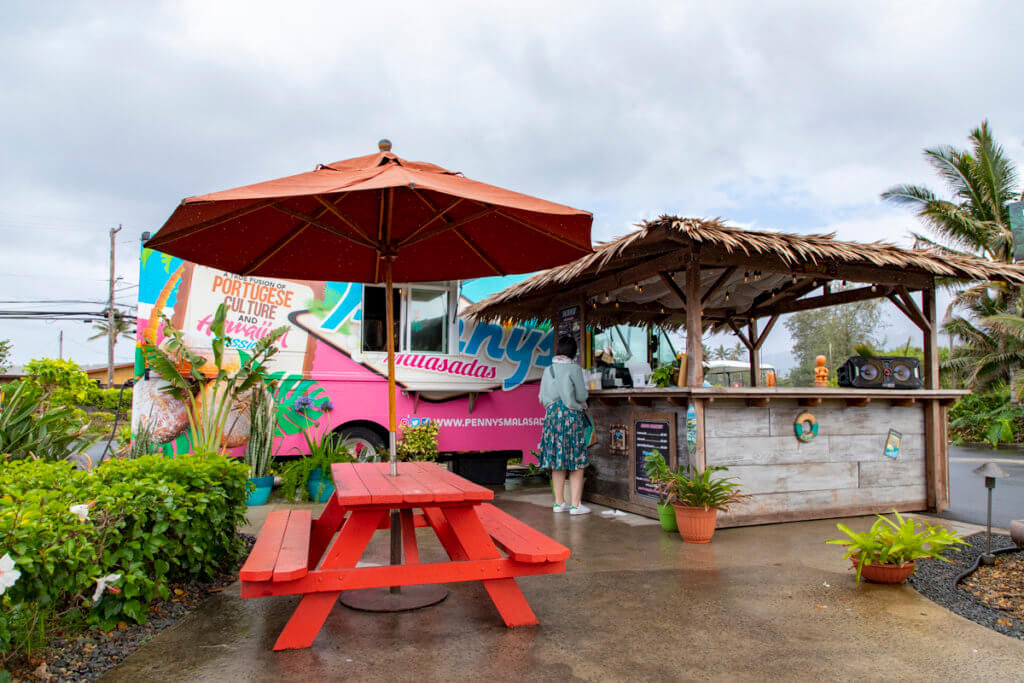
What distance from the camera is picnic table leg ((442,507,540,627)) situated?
3371mm

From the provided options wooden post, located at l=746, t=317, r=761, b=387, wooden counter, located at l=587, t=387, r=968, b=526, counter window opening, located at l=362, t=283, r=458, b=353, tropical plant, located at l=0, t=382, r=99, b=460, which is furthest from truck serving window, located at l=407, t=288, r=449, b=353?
wooden post, located at l=746, t=317, r=761, b=387

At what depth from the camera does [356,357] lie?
26.6 ft

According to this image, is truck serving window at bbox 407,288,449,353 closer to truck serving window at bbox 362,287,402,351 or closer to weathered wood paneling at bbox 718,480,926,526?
truck serving window at bbox 362,287,402,351

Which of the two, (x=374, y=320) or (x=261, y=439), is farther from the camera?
(x=374, y=320)

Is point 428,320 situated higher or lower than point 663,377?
higher

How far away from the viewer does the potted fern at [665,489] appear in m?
5.64

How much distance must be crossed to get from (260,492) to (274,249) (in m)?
3.95

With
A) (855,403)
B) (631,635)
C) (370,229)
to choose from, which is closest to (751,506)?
(855,403)

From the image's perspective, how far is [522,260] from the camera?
4.62m

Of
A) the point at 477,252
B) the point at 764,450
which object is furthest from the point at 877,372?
the point at 477,252

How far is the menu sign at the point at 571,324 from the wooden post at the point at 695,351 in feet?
6.29

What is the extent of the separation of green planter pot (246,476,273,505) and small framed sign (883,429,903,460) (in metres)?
6.46

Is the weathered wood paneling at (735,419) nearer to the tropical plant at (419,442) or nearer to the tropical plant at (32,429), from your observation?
the tropical plant at (419,442)

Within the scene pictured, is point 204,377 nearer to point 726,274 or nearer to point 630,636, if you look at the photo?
point 726,274
